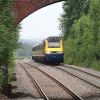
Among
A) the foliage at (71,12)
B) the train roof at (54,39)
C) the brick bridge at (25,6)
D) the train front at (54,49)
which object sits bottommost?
the train front at (54,49)

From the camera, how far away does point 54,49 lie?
144ft

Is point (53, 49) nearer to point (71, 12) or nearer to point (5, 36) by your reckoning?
point (71, 12)

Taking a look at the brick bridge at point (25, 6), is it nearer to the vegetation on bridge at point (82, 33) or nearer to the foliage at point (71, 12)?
the vegetation on bridge at point (82, 33)

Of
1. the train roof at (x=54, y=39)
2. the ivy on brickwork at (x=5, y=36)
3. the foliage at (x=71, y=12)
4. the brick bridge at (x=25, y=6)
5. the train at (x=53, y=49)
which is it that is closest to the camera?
the ivy on brickwork at (x=5, y=36)

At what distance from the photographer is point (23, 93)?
62.6ft

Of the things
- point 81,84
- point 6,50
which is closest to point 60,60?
point 81,84

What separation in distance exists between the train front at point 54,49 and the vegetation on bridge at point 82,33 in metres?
1.92

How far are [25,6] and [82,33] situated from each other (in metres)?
24.9

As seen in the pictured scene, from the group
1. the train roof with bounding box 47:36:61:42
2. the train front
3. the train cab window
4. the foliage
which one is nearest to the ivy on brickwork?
the train front

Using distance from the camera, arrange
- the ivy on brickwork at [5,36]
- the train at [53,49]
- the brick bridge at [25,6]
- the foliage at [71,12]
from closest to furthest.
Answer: the ivy on brickwork at [5,36]
the brick bridge at [25,6]
the train at [53,49]
the foliage at [71,12]

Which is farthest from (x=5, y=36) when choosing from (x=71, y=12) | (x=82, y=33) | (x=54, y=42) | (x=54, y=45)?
(x=71, y=12)

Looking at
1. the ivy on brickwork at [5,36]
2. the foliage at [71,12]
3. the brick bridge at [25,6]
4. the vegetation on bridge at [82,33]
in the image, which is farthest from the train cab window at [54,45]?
the ivy on brickwork at [5,36]

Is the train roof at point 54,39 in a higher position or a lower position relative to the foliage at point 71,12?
lower

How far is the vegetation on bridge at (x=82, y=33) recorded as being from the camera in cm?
3969
